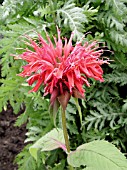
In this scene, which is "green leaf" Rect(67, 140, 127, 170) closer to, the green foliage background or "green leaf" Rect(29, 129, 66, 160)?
"green leaf" Rect(29, 129, 66, 160)

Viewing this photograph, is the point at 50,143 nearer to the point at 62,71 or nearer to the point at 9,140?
the point at 62,71

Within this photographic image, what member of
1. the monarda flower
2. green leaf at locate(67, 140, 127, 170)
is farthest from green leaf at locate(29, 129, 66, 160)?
the monarda flower

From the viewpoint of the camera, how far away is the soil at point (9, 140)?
218 centimetres

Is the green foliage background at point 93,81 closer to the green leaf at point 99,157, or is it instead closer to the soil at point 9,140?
the green leaf at point 99,157

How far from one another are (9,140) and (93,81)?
1.10 meters

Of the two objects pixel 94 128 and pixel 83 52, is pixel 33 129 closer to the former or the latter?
pixel 94 128

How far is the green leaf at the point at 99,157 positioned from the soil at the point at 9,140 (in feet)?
4.05

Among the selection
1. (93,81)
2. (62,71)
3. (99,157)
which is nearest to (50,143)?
(99,157)

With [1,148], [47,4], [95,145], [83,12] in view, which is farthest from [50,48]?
[1,148]

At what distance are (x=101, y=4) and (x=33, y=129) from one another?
0.53 metres

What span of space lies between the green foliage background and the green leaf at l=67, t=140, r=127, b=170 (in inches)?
15.7

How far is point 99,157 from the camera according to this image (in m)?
0.93

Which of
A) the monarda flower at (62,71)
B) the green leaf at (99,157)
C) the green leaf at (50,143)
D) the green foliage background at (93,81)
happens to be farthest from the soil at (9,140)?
the monarda flower at (62,71)

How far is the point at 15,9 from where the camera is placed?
1.45 meters
